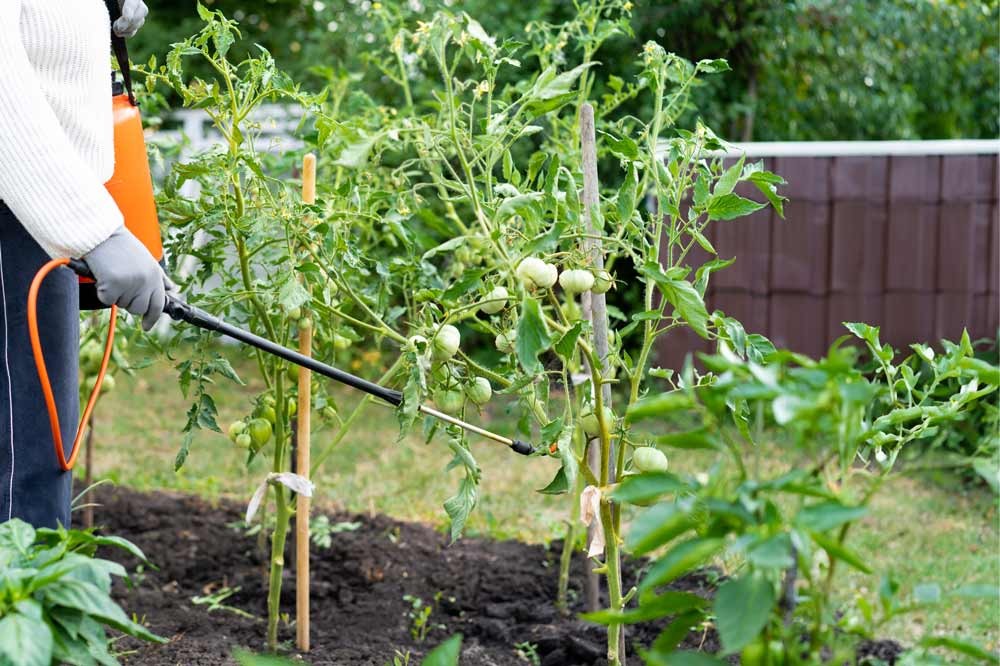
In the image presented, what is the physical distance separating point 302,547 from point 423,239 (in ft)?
3.48

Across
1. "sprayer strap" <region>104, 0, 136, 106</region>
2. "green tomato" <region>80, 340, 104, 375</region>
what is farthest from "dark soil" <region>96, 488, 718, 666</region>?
"sprayer strap" <region>104, 0, 136, 106</region>

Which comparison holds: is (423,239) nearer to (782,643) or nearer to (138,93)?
(138,93)

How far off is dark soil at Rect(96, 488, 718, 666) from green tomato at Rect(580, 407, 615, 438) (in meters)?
0.71

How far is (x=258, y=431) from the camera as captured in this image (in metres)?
2.38

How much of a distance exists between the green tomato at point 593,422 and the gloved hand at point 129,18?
121cm

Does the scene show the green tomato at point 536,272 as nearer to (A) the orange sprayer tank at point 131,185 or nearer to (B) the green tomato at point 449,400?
(B) the green tomato at point 449,400

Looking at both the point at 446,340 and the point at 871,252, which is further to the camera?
the point at 871,252

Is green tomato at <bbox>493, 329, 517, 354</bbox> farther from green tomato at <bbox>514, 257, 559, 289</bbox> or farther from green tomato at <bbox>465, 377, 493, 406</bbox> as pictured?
green tomato at <bbox>514, 257, 559, 289</bbox>

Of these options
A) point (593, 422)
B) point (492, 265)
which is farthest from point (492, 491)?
point (593, 422)

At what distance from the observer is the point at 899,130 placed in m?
6.86

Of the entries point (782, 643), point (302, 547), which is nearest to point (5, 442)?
point (302, 547)

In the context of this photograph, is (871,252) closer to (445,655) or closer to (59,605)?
(445,655)

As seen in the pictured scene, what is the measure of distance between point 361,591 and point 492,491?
1241mm

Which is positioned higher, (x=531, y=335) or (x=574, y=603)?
(x=531, y=335)
